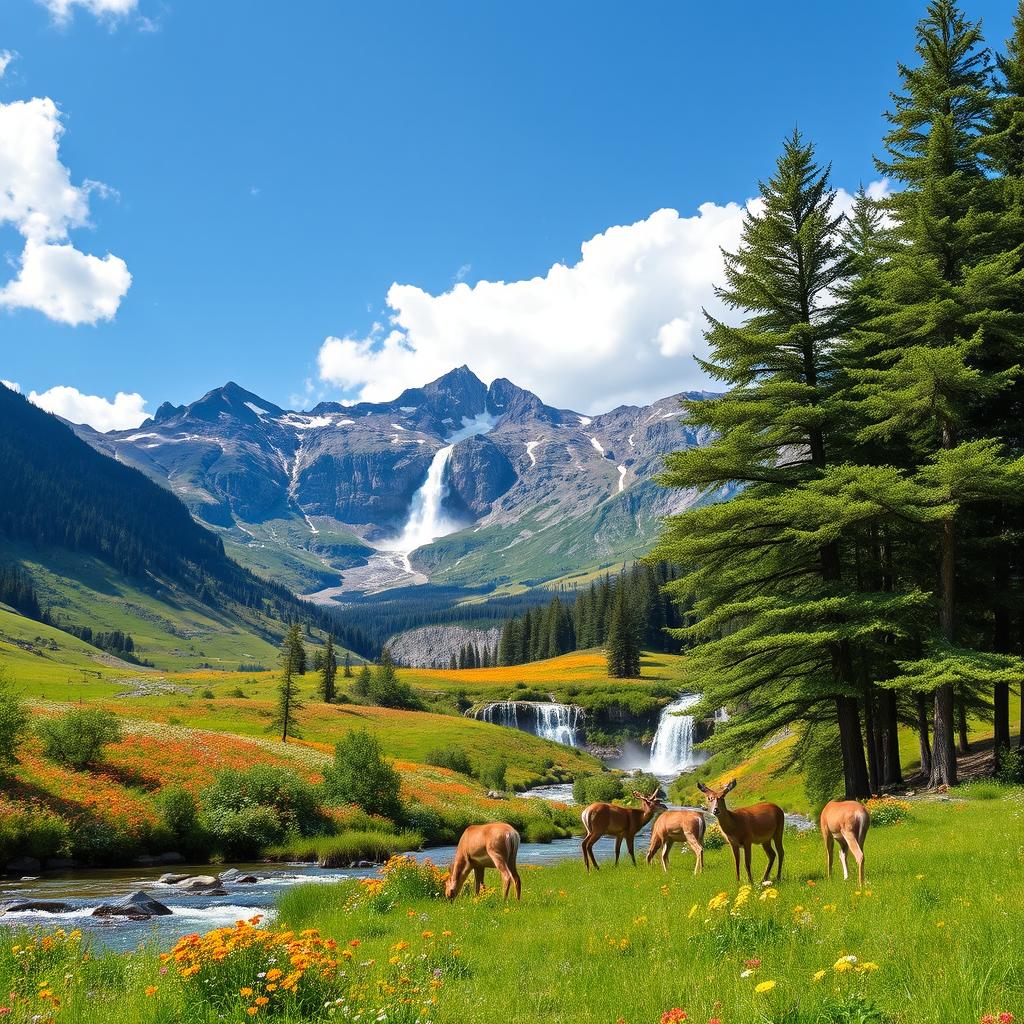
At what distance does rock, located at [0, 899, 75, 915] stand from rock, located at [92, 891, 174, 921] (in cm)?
138

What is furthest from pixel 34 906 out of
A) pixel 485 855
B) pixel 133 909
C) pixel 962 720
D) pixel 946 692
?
pixel 962 720

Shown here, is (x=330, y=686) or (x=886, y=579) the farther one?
(x=330, y=686)

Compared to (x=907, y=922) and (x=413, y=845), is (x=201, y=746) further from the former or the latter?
(x=907, y=922)

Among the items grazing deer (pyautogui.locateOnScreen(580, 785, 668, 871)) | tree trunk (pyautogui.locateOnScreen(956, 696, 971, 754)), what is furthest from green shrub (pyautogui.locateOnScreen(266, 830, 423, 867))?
tree trunk (pyautogui.locateOnScreen(956, 696, 971, 754))

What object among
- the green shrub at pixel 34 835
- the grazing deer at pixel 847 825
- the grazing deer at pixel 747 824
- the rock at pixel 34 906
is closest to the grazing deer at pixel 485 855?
the grazing deer at pixel 747 824

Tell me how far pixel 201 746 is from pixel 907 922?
48.5 meters

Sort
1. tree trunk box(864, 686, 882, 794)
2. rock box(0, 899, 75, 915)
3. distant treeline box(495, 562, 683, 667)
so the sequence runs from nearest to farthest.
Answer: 1. rock box(0, 899, 75, 915)
2. tree trunk box(864, 686, 882, 794)
3. distant treeline box(495, 562, 683, 667)

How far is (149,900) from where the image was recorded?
22.2 meters

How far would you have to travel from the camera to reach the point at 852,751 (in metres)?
26.2

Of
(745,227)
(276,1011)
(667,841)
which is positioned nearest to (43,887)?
(667,841)

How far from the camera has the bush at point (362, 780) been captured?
44.3m

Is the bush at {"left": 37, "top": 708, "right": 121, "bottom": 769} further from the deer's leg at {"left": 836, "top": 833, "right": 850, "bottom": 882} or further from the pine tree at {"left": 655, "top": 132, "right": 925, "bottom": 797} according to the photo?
the deer's leg at {"left": 836, "top": 833, "right": 850, "bottom": 882}

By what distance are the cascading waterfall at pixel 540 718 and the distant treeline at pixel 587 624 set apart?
5275 centimetres

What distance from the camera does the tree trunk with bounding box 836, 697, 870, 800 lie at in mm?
26125
